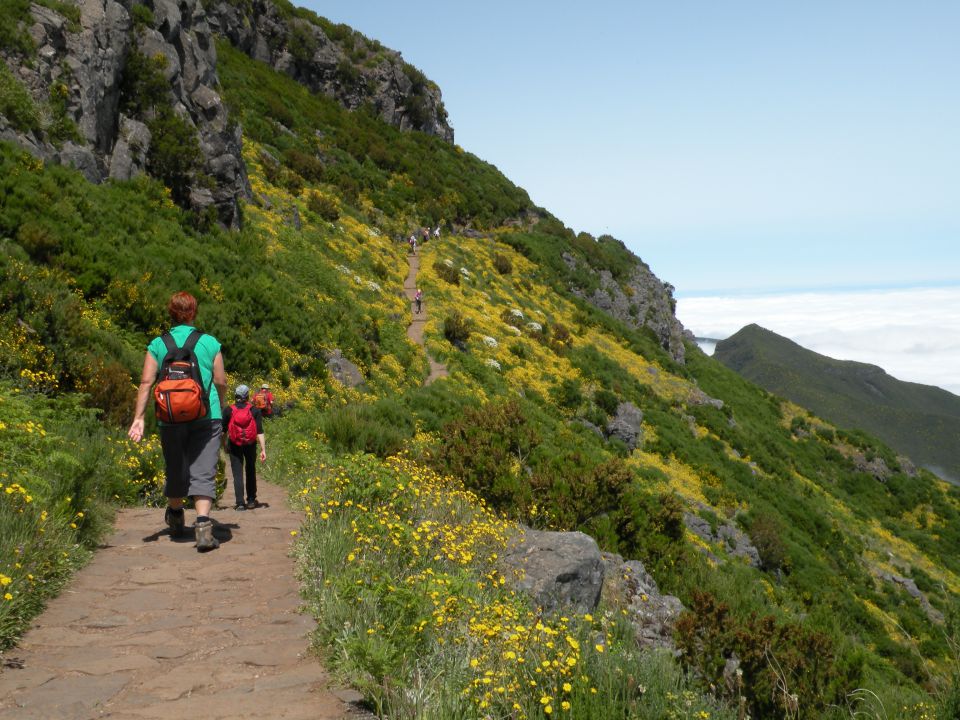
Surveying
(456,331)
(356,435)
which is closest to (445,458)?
(356,435)

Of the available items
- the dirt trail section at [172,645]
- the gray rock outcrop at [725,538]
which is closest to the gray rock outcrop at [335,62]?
the gray rock outcrop at [725,538]

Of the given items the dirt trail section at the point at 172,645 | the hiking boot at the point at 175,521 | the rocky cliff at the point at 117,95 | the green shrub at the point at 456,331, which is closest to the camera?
the dirt trail section at the point at 172,645

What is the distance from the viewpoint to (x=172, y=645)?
12.2 ft

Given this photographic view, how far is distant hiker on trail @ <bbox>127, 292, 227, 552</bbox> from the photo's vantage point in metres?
5.26

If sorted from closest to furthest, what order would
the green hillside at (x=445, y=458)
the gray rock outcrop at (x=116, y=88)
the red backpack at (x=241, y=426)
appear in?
the green hillside at (x=445, y=458) → the red backpack at (x=241, y=426) → the gray rock outcrop at (x=116, y=88)

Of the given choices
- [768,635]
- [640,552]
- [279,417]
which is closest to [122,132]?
[279,417]

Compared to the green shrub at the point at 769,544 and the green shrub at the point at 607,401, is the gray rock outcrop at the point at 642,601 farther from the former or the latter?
the green shrub at the point at 607,401

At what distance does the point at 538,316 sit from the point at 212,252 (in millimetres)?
17815

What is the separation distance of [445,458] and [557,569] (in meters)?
5.43

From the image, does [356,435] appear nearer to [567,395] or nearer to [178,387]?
[178,387]

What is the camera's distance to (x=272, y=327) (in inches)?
623

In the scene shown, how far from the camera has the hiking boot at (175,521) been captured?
570cm

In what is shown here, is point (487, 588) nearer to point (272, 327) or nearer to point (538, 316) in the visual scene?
point (272, 327)

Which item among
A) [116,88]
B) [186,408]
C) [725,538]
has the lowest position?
[725,538]
